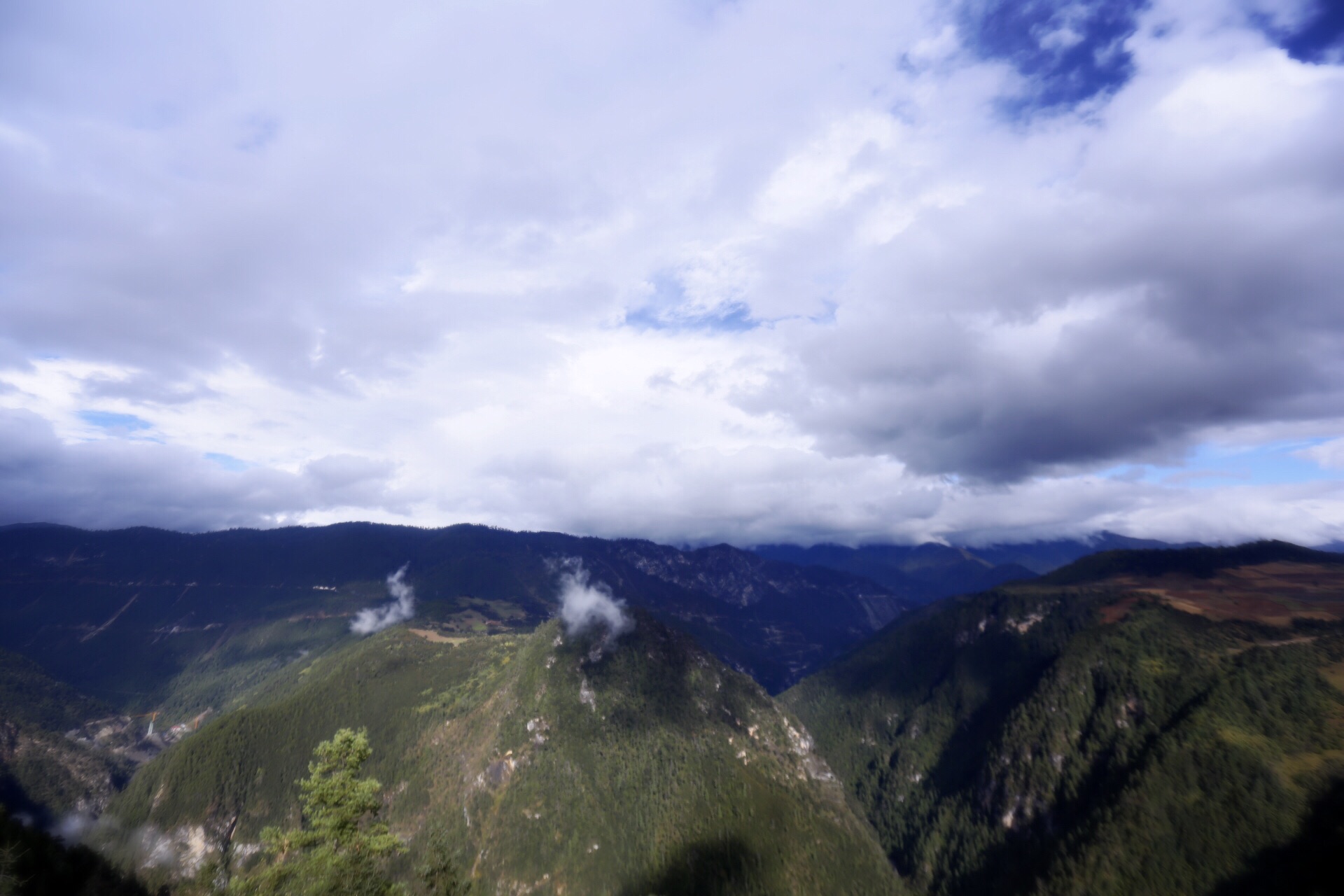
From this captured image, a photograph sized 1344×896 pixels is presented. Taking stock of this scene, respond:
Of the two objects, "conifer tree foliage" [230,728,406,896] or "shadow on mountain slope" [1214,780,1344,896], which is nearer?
"conifer tree foliage" [230,728,406,896]

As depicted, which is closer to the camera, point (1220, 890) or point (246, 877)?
point (246, 877)

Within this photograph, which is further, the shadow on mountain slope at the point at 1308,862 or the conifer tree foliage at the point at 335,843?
the shadow on mountain slope at the point at 1308,862

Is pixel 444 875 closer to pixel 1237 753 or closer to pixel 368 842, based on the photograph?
pixel 368 842

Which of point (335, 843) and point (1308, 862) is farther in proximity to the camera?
point (1308, 862)

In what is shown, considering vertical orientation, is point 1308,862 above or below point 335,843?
below

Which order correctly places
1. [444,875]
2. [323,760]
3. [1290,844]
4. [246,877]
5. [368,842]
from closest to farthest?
1. [246,877]
2. [368,842]
3. [323,760]
4. [444,875]
5. [1290,844]

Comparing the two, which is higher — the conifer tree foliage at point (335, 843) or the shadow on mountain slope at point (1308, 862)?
the conifer tree foliage at point (335, 843)

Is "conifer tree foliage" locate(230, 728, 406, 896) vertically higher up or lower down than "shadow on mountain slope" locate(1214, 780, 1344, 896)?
higher up

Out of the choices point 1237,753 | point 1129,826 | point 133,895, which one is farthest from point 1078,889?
point 133,895
